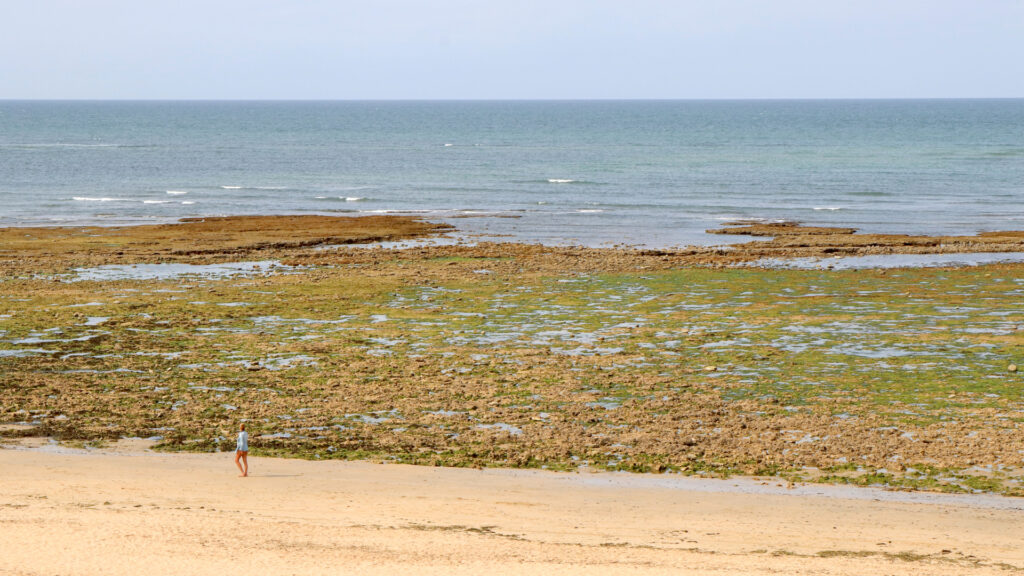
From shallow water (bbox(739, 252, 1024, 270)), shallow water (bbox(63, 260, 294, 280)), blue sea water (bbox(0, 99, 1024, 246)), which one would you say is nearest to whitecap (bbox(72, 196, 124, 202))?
blue sea water (bbox(0, 99, 1024, 246))

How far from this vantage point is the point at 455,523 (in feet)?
57.8

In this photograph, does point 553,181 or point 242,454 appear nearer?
point 242,454

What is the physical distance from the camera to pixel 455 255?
4619 cm

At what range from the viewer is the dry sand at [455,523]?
1588 cm

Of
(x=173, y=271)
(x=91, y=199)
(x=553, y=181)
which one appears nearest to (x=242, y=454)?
(x=173, y=271)

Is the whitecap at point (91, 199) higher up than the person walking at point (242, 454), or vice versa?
the person walking at point (242, 454)

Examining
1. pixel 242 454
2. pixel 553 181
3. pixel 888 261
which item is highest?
pixel 553 181

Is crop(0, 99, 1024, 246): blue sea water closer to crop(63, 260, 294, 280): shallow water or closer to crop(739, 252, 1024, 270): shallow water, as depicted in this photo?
crop(739, 252, 1024, 270): shallow water

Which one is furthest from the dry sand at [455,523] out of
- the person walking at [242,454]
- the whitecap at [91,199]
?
the whitecap at [91,199]

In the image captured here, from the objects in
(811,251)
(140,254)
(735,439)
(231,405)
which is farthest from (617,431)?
(140,254)

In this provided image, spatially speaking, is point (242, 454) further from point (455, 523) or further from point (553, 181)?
point (553, 181)

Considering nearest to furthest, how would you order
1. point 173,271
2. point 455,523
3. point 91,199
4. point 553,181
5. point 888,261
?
1. point 455,523
2. point 173,271
3. point 888,261
4. point 91,199
5. point 553,181

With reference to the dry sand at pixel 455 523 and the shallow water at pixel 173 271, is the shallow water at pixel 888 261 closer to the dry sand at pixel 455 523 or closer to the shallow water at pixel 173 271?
the shallow water at pixel 173 271

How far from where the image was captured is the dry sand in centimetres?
1588
